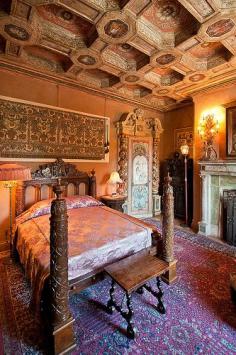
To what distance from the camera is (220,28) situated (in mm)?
2447

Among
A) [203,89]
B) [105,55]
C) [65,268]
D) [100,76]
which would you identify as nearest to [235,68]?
[203,89]

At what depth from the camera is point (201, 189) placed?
429 cm

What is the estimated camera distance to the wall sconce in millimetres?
4023

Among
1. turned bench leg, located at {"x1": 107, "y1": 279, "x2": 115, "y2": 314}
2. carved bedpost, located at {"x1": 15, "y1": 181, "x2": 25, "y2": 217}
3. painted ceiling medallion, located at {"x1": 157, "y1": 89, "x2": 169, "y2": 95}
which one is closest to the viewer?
turned bench leg, located at {"x1": 107, "y1": 279, "x2": 115, "y2": 314}

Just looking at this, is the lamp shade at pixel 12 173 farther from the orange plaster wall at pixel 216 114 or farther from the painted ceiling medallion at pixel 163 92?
the orange plaster wall at pixel 216 114

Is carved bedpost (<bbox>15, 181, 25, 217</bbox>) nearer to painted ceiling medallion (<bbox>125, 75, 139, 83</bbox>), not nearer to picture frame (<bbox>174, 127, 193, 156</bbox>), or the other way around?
painted ceiling medallion (<bbox>125, 75, 139, 83</bbox>)

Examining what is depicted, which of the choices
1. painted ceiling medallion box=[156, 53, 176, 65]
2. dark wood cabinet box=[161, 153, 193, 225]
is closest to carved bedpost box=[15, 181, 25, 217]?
painted ceiling medallion box=[156, 53, 176, 65]

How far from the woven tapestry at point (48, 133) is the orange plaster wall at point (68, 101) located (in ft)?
0.59

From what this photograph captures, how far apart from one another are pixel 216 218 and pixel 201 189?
703 mm

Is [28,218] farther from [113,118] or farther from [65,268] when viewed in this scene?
[113,118]

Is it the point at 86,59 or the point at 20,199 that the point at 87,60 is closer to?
the point at 86,59

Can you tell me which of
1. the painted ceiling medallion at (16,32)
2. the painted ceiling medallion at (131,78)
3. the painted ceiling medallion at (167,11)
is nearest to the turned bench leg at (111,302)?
the painted ceiling medallion at (167,11)

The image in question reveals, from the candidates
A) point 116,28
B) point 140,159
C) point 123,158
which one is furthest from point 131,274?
point 140,159

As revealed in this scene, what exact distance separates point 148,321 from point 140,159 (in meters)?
3.93
